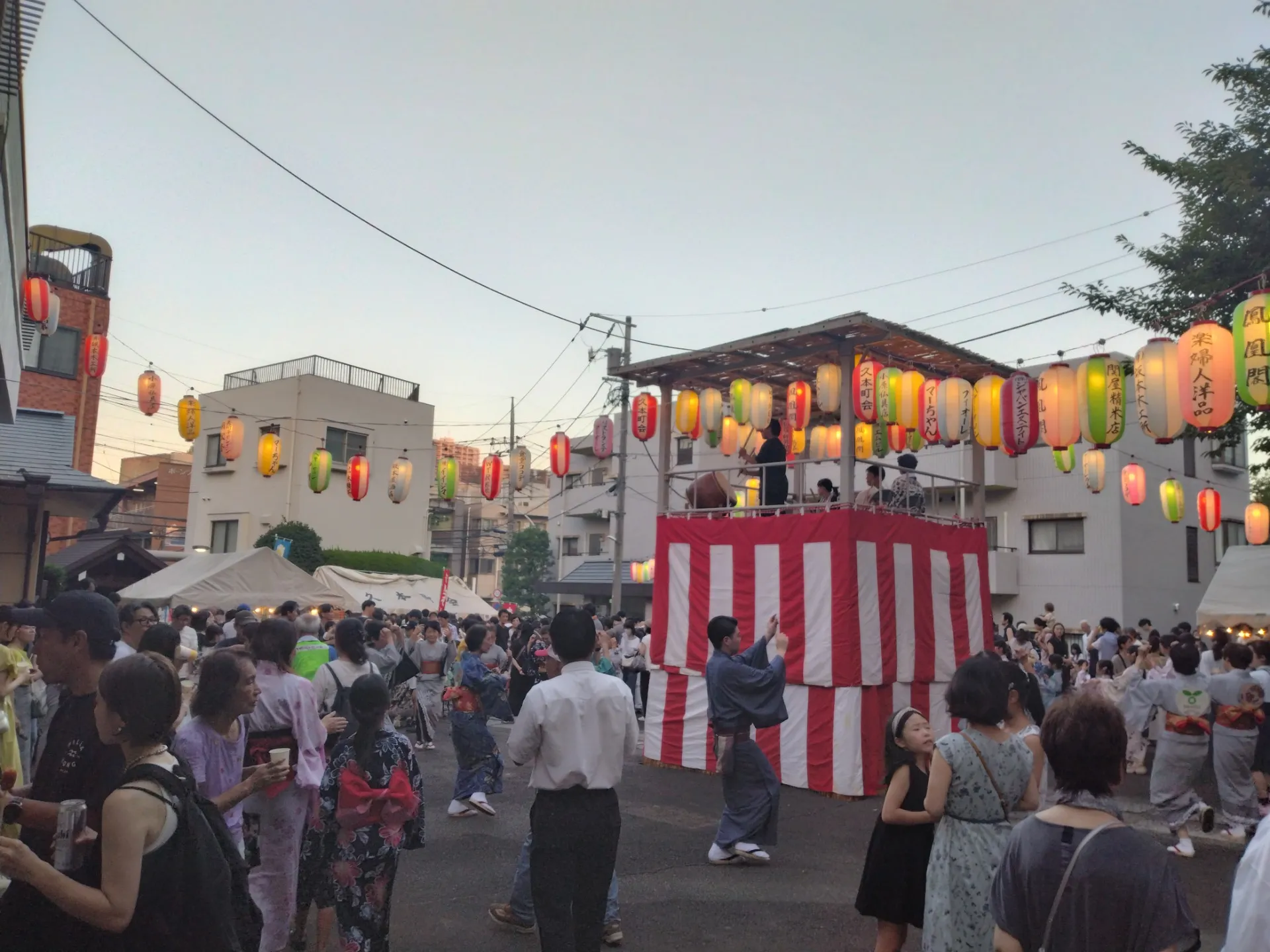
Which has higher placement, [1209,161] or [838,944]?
[1209,161]

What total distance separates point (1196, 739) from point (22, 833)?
9.43 m

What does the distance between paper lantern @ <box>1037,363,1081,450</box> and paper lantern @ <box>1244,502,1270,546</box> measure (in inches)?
392

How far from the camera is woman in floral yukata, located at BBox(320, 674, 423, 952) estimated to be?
4.62m

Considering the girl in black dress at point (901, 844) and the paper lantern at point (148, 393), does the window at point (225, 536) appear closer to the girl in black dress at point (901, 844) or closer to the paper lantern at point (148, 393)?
the paper lantern at point (148, 393)

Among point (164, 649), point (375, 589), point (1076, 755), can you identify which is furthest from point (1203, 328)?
point (375, 589)

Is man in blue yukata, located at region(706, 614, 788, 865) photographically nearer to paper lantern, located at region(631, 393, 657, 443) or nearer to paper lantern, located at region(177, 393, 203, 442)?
paper lantern, located at region(631, 393, 657, 443)

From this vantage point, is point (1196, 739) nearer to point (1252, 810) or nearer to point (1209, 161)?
point (1252, 810)

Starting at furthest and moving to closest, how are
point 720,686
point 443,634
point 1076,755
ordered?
point 443,634, point 720,686, point 1076,755

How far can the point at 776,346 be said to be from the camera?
11859mm

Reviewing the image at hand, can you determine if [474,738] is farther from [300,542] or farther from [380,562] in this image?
[380,562]

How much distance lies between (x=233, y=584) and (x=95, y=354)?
5.74 metres

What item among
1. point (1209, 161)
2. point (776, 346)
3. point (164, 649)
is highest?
point (1209, 161)

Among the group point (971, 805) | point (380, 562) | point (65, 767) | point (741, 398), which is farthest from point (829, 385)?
point (380, 562)

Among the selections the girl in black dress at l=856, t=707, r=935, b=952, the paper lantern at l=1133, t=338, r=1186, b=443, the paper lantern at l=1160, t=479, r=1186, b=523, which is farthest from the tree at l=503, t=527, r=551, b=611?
the girl in black dress at l=856, t=707, r=935, b=952
